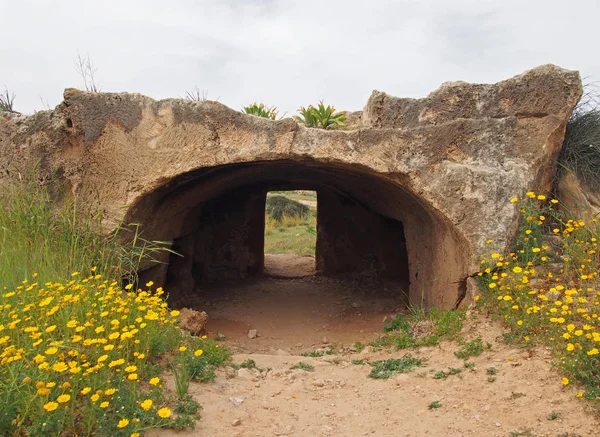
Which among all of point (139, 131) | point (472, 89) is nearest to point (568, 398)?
point (472, 89)

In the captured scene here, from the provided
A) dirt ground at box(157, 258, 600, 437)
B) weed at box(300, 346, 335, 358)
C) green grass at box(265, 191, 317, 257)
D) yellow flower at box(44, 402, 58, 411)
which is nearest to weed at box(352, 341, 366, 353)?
dirt ground at box(157, 258, 600, 437)

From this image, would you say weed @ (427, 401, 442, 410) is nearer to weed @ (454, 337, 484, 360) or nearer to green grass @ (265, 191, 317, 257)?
weed @ (454, 337, 484, 360)

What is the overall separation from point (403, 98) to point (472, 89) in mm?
623

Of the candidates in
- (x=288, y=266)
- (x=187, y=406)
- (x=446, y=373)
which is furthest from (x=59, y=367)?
(x=288, y=266)

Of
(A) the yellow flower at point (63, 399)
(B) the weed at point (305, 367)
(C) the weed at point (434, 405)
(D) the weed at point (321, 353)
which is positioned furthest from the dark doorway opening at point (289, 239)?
(A) the yellow flower at point (63, 399)

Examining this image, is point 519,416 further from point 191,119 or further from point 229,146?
point 191,119

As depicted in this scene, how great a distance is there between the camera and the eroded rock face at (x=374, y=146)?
4453mm

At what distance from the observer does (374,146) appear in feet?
14.9

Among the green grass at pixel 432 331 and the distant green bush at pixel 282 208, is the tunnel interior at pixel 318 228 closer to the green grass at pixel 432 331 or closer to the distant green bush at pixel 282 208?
the green grass at pixel 432 331

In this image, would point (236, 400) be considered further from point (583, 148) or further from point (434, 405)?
point (583, 148)

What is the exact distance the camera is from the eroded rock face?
14.6 feet

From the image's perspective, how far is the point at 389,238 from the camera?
26.2 feet

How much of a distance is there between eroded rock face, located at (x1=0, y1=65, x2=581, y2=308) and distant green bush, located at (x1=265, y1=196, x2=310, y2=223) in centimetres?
1196

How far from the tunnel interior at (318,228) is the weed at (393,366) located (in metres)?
1.13
